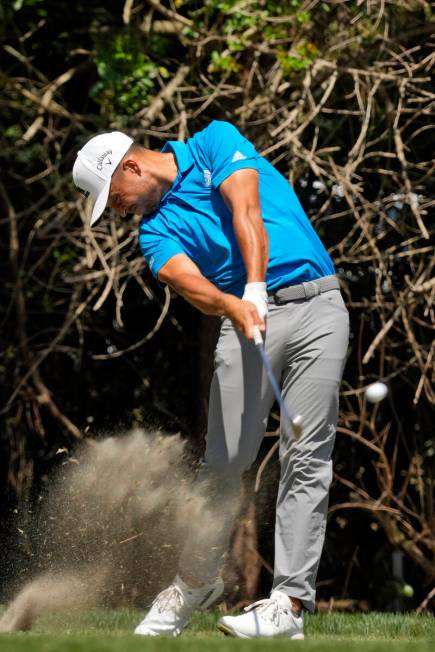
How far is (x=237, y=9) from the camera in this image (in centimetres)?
625

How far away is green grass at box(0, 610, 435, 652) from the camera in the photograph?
9.07 feet

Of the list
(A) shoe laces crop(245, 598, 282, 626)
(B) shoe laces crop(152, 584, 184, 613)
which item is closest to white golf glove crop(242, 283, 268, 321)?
(A) shoe laces crop(245, 598, 282, 626)

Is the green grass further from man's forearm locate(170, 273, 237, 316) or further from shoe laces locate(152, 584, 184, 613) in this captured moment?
man's forearm locate(170, 273, 237, 316)

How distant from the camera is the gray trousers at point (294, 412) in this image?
150 inches

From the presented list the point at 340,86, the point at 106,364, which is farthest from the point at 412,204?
the point at 106,364

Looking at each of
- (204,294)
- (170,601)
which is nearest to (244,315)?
(204,294)

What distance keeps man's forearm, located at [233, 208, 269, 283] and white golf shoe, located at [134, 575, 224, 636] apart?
1133 millimetres

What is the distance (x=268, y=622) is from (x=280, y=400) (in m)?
0.72

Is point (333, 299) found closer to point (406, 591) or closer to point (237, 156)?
point (237, 156)

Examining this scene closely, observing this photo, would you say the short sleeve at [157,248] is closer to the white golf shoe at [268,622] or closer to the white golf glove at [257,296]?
the white golf glove at [257,296]

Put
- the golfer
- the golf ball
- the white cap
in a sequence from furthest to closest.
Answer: the golf ball < the white cap < the golfer

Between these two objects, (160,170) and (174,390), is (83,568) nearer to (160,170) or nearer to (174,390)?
(160,170)

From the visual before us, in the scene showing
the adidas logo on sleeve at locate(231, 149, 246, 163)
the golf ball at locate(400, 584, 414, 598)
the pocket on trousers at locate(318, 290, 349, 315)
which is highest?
the adidas logo on sleeve at locate(231, 149, 246, 163)

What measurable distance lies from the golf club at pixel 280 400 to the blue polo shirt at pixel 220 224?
0.31 metres
